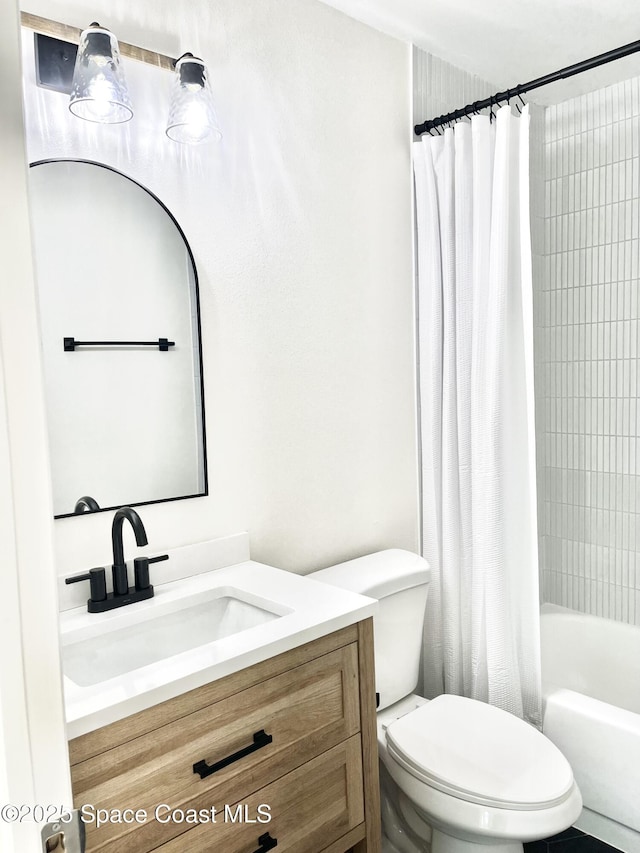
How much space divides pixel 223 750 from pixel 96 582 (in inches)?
18.4

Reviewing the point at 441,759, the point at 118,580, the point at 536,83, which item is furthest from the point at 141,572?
the point at 536,83

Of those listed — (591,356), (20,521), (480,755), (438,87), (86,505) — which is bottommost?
(480,755)

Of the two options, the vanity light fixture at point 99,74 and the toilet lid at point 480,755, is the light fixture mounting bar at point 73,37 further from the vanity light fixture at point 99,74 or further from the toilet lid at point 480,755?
the toilet lid at point 480,755

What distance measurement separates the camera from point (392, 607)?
6.17ft

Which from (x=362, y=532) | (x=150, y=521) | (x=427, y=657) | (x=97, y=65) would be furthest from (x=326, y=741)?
(x=97, y=65)

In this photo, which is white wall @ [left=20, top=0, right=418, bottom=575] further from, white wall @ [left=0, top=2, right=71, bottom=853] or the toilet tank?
white wall @ [left=0, top=2, right=71, bottom=853]

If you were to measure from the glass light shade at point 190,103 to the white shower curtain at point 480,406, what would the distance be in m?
0.86

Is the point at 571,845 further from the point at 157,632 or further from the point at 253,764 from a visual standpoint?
the point at 157,632

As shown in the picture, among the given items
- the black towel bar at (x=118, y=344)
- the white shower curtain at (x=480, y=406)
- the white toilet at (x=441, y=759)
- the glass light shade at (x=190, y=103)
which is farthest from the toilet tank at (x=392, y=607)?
the glass light shade at (x=190, y=103)

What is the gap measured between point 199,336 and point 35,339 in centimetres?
110

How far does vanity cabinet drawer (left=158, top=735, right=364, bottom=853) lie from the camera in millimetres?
1204

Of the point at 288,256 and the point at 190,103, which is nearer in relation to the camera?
the point at 190,103

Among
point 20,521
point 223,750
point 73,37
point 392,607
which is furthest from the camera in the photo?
point 392,607

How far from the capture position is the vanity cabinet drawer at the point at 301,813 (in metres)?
1.20
